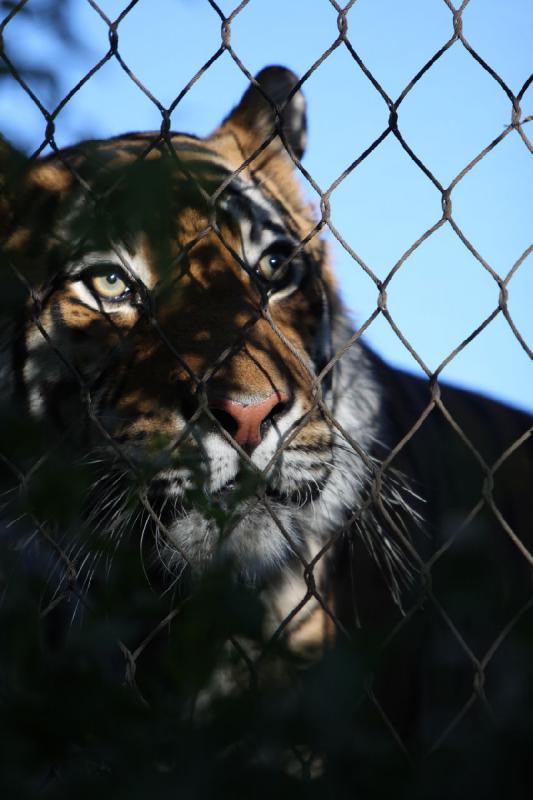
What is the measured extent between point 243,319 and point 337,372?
1.53ft

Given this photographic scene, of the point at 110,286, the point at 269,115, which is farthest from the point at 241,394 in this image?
the point at 269,115

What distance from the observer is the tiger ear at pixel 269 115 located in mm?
2074

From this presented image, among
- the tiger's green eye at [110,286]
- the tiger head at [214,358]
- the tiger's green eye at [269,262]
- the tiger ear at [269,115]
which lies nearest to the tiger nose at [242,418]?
the tiger head at [214,358]

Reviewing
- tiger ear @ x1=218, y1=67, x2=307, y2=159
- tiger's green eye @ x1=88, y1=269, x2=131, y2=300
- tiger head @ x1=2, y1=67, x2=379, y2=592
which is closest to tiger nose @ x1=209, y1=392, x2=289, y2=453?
tiger head @ x1=2, y1=67, x2=379, y2=592

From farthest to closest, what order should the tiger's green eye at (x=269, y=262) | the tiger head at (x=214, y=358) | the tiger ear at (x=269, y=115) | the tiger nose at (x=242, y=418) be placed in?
1. the tiger ear at (x=269, y=115)
2. the tiger's green eye at (x=269, y=262)
3. the tiger nose at (x=242, y=418)
4. the tiger head at (x=214, y=358)

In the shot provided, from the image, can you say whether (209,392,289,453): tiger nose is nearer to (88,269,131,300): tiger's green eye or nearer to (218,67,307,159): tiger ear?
(88,269,131,300): tiger's green eye

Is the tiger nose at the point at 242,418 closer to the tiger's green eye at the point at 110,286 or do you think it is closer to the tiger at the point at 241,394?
the tiger at the point at 241,394

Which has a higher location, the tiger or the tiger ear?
the tiger ear

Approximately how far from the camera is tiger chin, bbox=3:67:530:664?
104 cm

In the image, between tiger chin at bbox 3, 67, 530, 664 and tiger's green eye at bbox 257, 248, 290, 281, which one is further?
tiger's green eye at bbox 257, 248, 290, 281

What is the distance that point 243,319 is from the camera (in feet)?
5.07

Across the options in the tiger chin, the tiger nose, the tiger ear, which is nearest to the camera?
the tiger chin

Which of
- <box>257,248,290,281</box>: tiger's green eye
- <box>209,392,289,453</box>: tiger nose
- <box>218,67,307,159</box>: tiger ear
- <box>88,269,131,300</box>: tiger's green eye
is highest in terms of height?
<box>218,67,307,159</box>: tiger ear

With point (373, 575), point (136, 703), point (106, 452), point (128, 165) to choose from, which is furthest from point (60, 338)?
point (136, 703)
